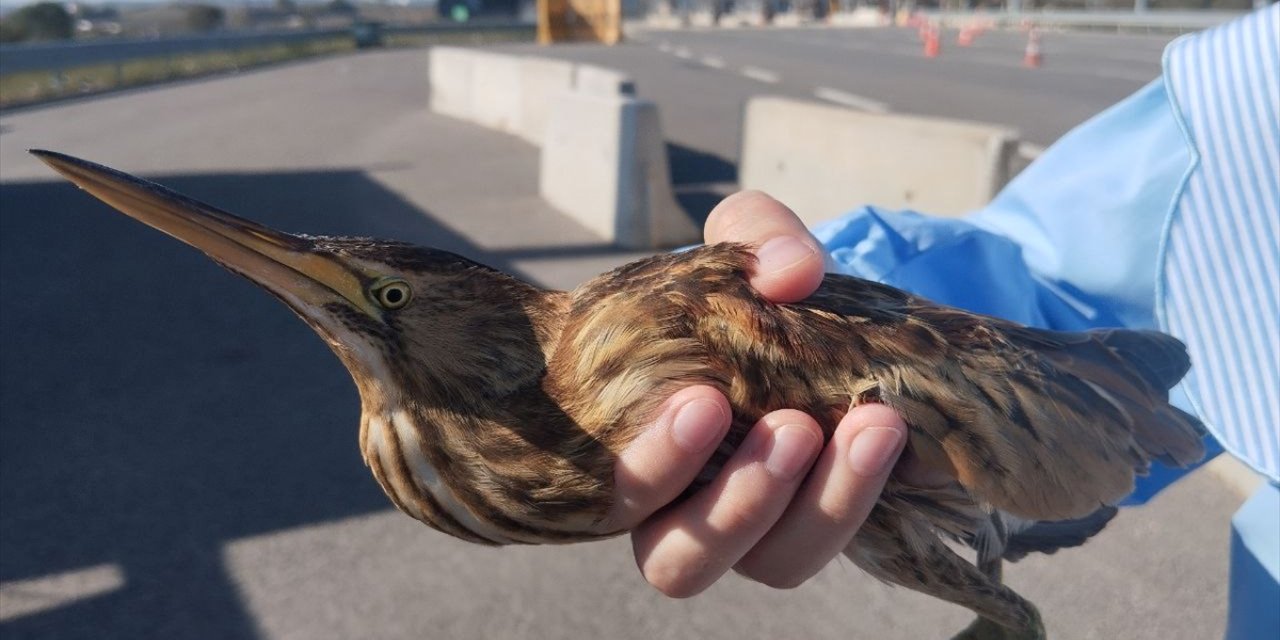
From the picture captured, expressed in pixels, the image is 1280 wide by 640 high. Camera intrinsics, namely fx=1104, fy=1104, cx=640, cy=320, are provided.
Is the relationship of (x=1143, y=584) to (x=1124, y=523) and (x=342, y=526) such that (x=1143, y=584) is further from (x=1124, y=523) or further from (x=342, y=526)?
(x=342, y=526)

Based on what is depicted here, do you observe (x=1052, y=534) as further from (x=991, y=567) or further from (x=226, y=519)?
(x=226, y=519)

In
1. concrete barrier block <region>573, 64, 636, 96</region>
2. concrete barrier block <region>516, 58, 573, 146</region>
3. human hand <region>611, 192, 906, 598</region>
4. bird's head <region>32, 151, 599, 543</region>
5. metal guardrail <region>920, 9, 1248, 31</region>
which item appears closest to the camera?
bird's head <region>32, 151, 599, 543</region>

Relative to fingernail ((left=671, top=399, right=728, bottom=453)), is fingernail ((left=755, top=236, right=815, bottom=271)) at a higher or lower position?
higher

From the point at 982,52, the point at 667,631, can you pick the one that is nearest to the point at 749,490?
→ the point at 667,631

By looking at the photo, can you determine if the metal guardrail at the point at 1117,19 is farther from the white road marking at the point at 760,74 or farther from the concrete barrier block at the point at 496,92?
the concrete barrier block at the point at 496,92

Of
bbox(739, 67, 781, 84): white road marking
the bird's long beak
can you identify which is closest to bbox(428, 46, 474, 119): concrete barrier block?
bbox(739, 67, 781, 84): white road marking

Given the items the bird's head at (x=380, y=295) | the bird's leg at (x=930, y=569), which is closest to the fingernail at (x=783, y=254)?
the bird's head at (x=380, y=295)

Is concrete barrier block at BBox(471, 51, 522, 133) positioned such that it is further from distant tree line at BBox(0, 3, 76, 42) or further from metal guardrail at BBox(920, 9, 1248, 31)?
metal guardrail at BBox(920, 9, 1248, 31)

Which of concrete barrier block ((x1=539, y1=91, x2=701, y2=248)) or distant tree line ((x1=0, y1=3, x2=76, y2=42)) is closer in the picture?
distant tree line ((x1=0, y1=3, x2=76, y2=42))
